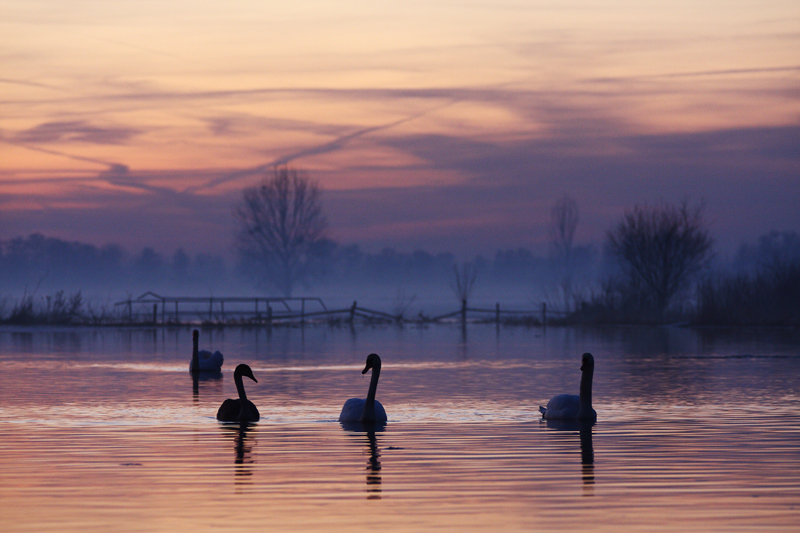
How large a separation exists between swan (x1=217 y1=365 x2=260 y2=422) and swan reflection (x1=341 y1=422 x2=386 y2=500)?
133cm

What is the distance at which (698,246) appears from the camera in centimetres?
5697

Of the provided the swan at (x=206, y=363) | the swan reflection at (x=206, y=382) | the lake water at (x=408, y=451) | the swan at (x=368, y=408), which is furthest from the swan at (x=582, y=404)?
the swan at (x=206, y=363)

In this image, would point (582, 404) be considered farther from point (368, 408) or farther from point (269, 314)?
point (269, 314)

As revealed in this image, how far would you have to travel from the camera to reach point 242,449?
1226 cm

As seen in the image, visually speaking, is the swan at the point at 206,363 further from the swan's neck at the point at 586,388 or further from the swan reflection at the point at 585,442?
the swan's neck at the point at 586,388

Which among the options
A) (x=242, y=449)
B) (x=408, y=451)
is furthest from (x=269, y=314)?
(x=408, y=451)

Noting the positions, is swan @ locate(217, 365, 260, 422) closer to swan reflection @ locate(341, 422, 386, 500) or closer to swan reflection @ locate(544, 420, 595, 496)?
swan reflection @ locate(341, 422, 386, 500)

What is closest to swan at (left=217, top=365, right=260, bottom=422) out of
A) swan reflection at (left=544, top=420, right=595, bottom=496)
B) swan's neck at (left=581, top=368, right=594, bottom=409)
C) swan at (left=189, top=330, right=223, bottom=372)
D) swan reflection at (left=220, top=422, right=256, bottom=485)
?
swan reflection at (left=220, top=422, right=256, bottom=485)

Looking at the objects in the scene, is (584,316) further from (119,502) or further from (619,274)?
(119,502)

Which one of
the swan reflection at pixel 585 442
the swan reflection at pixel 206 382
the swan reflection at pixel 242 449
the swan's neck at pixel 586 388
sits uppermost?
the swan's neck at pixel 586 388

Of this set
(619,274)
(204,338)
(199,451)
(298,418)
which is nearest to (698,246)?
(619,274)

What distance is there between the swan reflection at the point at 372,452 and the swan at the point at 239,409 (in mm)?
1326

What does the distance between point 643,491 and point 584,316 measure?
46591 mm

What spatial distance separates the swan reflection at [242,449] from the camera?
10383 mm
